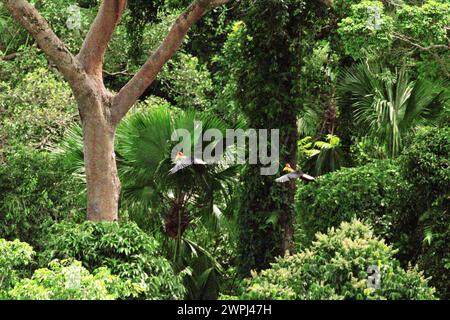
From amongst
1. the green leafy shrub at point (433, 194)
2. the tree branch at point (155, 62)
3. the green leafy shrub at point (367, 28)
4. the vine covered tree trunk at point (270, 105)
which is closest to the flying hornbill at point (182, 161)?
the tree branch at point (155, 62)

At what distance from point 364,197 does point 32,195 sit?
421cm

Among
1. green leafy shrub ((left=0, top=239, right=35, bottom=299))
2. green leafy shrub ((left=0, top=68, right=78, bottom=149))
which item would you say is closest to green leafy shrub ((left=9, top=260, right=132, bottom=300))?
green leafy shrub ((left=0, top=239, right=35, bottom=299))

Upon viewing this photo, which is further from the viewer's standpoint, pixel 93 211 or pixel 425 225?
pixel 93 211

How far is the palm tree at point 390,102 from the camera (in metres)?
12.6

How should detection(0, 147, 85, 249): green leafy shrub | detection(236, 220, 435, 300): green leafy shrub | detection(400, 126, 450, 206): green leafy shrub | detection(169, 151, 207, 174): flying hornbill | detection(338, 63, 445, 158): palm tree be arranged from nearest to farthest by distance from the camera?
1. detection(236, 220, 435, 300): green leafy shrub
2. detection(400, 126, 450, 206): green leafy shrub
3. detection(169, 151, 207, 174): flying hornbill
4. detection(0, 147, 85, 249): green leafy shrub
5. detection(338, 63, 445, 158): palm tree

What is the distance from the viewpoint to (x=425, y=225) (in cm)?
1024

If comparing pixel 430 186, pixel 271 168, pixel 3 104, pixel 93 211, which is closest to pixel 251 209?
pixel 271 168

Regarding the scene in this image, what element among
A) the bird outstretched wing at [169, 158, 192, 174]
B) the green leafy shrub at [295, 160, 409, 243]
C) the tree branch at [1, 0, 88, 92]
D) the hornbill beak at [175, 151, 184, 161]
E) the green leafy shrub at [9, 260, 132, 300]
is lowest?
the green leafy shrub at [9, 260, 132, 300]

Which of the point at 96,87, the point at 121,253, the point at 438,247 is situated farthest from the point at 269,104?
the point at 121,253

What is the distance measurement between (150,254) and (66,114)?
16.4ft

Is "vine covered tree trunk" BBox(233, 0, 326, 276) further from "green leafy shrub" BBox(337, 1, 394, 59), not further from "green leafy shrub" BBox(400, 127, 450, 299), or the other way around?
"green leafy shrub" BBox(400, 127, 450, 299)

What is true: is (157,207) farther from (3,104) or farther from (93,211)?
(3,104)

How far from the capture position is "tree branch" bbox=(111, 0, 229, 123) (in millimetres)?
11578

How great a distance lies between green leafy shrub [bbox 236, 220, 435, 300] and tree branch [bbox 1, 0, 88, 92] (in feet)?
13.9
